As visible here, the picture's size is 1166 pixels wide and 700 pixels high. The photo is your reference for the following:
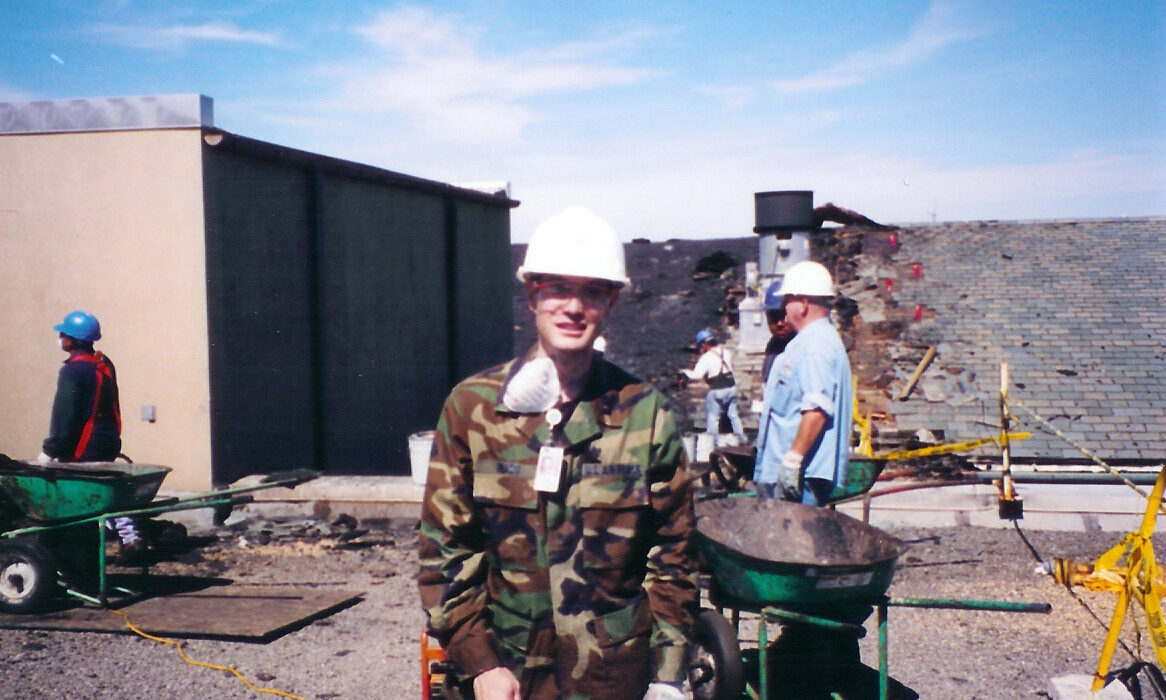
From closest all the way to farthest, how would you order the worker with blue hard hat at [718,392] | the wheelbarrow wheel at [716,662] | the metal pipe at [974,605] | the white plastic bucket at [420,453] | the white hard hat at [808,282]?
1. the metal pipe at [974,605]
2. the wheelbarrow wheel at [716,662]
3. the white hard hat at [808,282]
4. the white plastic bucket at [420,453]
5. the worker with blue hard hat at [718,392]

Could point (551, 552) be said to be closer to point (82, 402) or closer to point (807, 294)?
point (807, 294)

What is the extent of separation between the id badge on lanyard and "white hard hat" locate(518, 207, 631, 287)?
39 centimetres

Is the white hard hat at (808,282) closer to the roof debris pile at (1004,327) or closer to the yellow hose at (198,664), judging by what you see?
the yellow hose at (198,664)

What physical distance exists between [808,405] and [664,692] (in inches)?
109

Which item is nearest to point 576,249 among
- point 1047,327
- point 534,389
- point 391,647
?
point 534,389

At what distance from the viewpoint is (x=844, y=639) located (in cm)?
509

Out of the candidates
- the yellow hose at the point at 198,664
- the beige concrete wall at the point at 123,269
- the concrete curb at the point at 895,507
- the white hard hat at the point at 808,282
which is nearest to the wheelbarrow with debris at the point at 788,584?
the white hard hat at the point at 808,282

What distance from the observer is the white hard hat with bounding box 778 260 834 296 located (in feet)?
17.4

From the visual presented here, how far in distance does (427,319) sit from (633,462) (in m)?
13.8

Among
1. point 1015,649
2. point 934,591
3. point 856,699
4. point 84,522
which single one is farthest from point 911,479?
point 84,522

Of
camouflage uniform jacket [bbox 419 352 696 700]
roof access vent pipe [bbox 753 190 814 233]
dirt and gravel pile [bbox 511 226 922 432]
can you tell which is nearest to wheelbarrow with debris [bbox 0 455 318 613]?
camouflage uniform jacket [bbox 419 352 696 700]

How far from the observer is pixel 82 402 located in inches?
289

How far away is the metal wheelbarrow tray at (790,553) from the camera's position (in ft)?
14.0

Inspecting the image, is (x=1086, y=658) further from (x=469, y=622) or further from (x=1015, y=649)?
(x=469, y=622)
